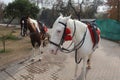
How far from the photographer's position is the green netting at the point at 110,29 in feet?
53.5

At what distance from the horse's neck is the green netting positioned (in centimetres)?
1158

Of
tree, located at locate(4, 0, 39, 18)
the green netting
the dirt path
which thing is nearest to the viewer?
the dirt path

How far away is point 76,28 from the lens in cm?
497

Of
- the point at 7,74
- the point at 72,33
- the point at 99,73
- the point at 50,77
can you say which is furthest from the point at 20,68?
the point at 72,33

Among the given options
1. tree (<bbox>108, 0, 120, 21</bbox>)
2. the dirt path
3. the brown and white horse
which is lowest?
the dirt path

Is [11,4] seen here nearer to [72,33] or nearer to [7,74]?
[7,74]

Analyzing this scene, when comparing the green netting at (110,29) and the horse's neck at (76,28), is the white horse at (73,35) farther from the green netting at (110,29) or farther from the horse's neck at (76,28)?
the green netting at (110,29)

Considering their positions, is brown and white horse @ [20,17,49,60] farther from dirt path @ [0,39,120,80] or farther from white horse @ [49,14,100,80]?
white horse @ [49,14,100,80]

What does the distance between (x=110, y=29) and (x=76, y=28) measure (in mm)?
12995

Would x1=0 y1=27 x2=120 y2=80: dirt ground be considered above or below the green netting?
below

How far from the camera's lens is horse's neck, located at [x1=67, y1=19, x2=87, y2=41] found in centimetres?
480

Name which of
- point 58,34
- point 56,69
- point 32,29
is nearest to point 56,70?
point 56,69

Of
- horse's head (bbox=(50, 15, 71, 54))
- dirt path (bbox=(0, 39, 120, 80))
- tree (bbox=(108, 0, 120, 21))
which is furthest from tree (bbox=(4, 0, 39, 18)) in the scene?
horse's head (bbox=(50, 15, 71, 54))

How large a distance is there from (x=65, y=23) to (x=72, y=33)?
0.44m
